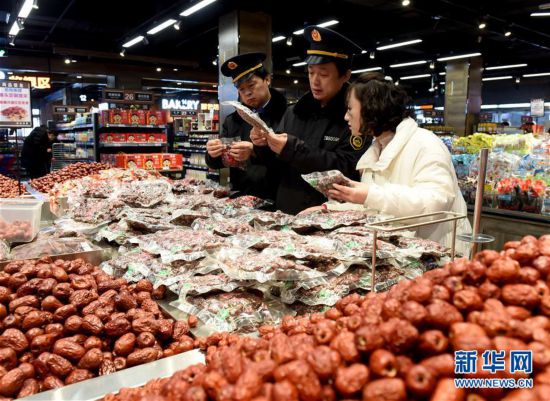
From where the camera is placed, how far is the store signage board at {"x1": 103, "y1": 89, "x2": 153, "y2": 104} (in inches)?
A: 353

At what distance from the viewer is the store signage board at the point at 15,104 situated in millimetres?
3627

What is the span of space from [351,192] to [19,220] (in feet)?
5.82

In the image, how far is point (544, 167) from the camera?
3969 millimetres

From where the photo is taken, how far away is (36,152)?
8969 millimetres

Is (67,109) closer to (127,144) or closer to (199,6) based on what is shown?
(127,144)

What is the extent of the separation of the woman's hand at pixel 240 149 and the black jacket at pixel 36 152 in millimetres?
7562

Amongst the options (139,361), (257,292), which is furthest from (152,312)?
(257,292)

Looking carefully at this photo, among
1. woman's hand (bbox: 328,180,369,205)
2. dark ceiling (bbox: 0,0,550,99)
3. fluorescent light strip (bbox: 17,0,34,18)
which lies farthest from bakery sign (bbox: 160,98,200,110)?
woman's hand (bbox: 328,180,369,205)

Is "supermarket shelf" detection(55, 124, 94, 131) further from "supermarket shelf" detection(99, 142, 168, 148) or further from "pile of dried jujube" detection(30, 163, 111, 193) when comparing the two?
"pile of dried jujube" detection(30, 163, 111, 193)

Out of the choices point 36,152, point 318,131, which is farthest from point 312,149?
point 36,152

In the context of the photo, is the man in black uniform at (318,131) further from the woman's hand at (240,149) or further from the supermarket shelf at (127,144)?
the supermarket shelf at (127,144)

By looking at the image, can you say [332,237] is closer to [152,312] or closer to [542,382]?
[152,312]

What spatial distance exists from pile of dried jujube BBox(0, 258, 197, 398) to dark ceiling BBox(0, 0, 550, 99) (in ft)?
24.7

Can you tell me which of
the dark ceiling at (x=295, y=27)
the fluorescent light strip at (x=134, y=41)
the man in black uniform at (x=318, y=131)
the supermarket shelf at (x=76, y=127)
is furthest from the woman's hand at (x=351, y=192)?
the fluorescent light strip at (x=134, y=41)
